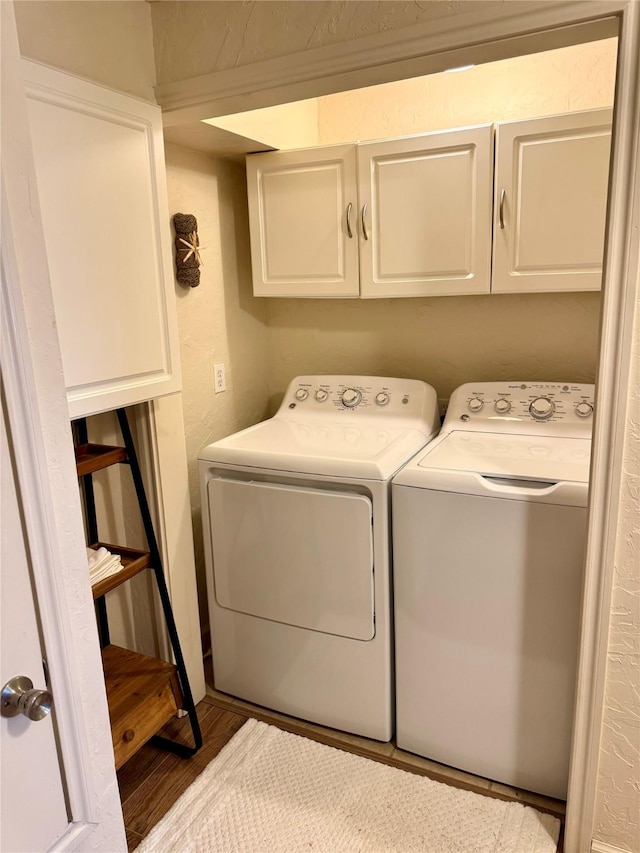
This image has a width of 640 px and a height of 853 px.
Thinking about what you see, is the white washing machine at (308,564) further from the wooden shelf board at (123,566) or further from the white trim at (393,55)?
the white trim at (393,55)

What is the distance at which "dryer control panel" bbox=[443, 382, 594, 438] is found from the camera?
6.77ft

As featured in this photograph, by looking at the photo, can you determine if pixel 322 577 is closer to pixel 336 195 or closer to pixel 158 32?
pixel 336 195

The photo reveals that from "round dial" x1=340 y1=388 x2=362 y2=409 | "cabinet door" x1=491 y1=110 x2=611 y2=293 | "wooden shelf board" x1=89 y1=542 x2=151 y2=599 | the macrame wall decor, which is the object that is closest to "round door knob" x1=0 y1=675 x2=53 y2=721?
"wooden shelf board" x1=89 y1=542 x2=151 y2=599

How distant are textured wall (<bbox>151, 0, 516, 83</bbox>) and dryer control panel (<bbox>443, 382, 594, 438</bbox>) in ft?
4.03

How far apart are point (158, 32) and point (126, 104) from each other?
309 mm

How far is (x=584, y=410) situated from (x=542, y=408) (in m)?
0.13

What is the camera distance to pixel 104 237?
4.99 ft

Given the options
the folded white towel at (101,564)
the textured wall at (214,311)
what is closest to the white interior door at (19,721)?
the folded white towel at (101,564)

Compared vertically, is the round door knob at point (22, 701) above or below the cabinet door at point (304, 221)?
below

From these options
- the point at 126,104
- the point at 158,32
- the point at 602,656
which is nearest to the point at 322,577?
the point at 602,656

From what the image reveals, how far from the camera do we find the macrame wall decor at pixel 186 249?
2.12 m

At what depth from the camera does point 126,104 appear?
5.17 ft

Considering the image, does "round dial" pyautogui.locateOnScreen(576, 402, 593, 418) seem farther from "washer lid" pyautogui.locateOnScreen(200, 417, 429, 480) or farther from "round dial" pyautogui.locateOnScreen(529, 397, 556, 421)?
"washer lid" pyautogui.locateOnScreen(200, 417, 429, 480)

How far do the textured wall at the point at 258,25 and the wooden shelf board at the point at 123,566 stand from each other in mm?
1384
